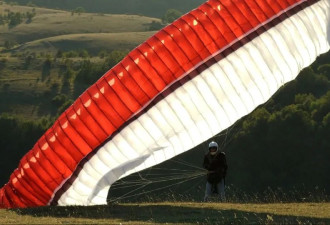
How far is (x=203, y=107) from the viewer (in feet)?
58.5

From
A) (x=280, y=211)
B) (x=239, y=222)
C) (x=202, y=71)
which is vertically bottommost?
(x=280, y=211)

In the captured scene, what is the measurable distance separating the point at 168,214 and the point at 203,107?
2603mm

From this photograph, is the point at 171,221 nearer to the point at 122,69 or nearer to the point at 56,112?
the point at 122,69

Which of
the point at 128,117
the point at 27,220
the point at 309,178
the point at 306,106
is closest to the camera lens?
the point at 27,220

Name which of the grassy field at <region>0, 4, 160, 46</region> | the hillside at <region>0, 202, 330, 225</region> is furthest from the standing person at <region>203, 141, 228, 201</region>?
the grassy field at <region>0, 4, 160, 46</region>

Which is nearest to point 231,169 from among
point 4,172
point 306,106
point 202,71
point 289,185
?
point 289,185

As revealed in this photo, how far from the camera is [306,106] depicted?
7844cm

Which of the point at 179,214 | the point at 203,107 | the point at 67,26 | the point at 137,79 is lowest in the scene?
the point at 67,26

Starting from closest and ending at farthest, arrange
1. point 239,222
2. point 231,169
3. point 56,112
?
point 239,222
point 231,169
point 56,112

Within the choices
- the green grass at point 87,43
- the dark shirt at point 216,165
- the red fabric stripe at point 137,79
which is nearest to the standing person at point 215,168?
the dark shirt at point 216,165

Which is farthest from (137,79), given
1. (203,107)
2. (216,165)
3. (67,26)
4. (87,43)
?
(67,26)

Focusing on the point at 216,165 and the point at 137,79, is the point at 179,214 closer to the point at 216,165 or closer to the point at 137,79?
the point at 137,79

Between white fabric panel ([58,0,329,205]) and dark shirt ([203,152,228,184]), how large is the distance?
117 cm

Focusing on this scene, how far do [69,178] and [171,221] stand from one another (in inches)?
132
